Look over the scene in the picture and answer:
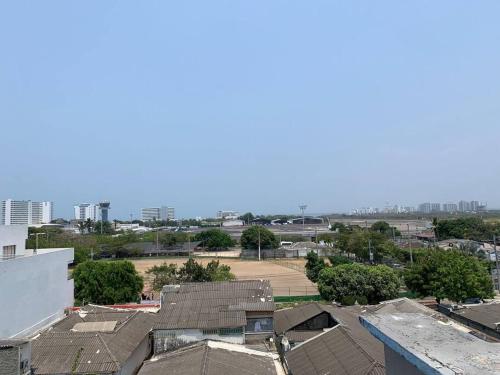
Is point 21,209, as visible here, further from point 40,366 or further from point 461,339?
point 461,339

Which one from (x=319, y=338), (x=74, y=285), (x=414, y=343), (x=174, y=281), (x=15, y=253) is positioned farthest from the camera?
(x=174, y=281)

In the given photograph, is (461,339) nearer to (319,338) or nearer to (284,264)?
(319,338)

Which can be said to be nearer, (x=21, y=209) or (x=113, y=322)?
(x=113, y=322)

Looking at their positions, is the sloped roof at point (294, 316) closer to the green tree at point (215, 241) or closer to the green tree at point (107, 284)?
the green tree at point (107, 284)

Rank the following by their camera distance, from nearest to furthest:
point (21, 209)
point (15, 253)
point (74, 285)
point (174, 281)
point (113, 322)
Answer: point (113, 322) < point (15, 253) < point (74, 285) < point (174, 281) < point (21, 209)

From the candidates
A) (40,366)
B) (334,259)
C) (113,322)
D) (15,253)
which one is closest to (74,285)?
(15,253)

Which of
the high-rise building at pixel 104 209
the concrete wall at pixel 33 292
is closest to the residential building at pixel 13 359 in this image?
the concrete wall at pixel 33 292

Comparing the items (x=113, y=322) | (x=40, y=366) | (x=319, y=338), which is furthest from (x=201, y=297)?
(x=40, y=366)

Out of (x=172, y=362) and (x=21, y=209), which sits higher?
(x=21, y=209)

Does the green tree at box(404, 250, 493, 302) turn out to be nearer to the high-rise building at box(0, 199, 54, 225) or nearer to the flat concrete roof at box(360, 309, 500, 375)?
the flat concrete roof at box(360, 309, 500, 375)
